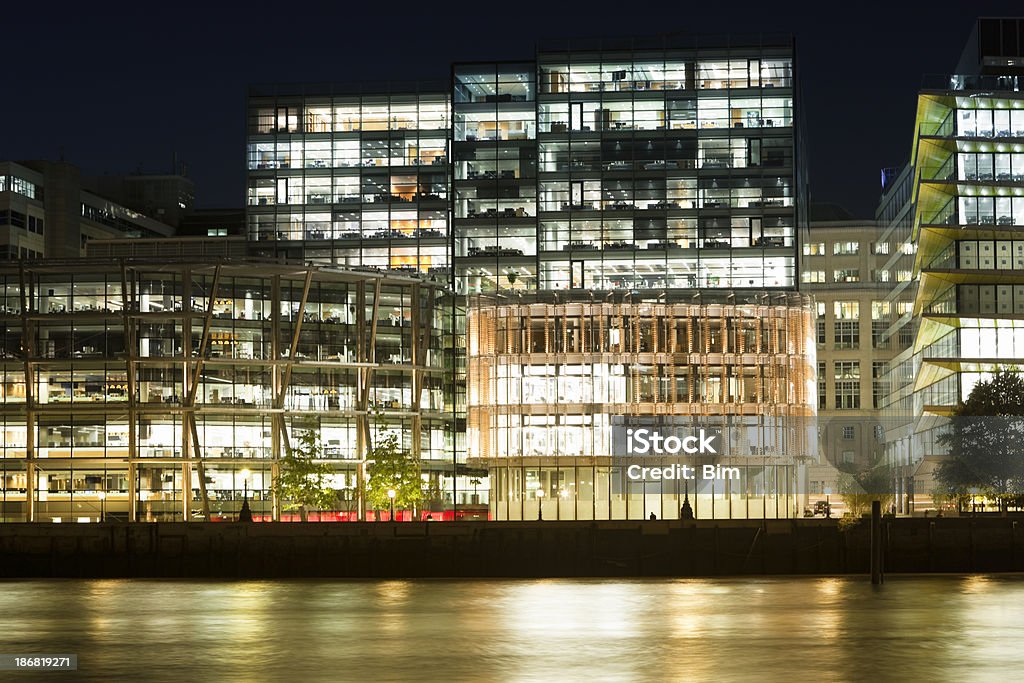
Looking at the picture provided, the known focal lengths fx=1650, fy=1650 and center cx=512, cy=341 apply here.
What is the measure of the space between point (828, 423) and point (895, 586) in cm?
5042

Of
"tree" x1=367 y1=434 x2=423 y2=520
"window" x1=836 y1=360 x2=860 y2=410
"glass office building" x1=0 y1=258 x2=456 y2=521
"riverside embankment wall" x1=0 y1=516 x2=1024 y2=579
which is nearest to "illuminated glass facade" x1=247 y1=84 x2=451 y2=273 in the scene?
"glass office building" x1=0 y1=258 x2=456 y2=521

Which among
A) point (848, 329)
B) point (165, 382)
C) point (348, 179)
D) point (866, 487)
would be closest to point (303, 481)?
point (165, 382)

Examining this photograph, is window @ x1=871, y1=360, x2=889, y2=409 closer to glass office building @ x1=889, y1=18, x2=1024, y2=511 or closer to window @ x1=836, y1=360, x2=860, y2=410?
window @ x1=836, y1=360, x2=860, y2=410

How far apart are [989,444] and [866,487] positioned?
896 cm

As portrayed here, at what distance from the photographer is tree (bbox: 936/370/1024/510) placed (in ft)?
350

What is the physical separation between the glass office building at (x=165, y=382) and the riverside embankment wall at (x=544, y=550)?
21.8 meters

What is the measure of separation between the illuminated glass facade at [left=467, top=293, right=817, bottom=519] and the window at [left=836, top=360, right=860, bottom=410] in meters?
61.0

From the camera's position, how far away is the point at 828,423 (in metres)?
126

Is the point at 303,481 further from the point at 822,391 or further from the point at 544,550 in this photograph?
the point at 822,391

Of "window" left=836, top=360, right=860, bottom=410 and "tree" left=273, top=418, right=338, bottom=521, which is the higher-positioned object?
"window" left=836, top=360, right=860, bottom=410

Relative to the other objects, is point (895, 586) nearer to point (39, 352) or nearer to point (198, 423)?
point (198, 423)

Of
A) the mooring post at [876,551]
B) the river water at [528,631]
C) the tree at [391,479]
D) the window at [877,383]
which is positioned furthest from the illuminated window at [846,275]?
the mooring post at [876,551]

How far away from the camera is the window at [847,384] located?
176 metres

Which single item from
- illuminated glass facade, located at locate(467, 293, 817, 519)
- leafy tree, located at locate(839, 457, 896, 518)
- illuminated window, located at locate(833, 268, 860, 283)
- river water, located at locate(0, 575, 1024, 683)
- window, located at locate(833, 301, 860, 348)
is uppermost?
illuminated window, located at locate(833, 268, 860, 283)
